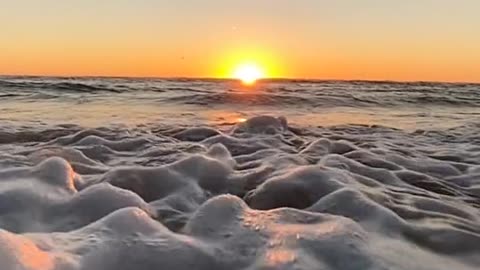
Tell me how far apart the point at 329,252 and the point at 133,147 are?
2696 millimetres

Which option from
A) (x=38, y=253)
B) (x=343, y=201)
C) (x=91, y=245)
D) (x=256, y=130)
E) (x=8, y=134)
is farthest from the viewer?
(x=256, y=130)

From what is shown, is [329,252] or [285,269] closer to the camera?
[285,269]

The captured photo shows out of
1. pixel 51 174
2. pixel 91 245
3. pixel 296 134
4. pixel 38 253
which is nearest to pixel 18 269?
pixel 38 253

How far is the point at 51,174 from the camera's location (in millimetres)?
2918

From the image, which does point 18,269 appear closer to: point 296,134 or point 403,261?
point 403,261

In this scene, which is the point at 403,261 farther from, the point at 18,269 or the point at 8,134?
the point at 8,134

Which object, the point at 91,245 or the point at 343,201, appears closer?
the point at 91,245

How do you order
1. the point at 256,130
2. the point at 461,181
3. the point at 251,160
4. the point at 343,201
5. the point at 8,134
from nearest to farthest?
the point at 343,201 → the point at 461,181 → the point at 251,160 → the point at 8,134 → the point at 256,130

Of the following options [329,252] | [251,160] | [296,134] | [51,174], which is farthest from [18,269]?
[296,134]

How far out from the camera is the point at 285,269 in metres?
1.80

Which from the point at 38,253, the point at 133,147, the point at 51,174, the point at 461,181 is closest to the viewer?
the point at 38,253

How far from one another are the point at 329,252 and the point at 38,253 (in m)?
0.94

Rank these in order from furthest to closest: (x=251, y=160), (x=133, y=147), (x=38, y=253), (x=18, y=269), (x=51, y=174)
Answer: (x=133, y=147)
(x=251, y=160)
(x=51, y=174)
(x=38, y=253)
(x=18, y=269)

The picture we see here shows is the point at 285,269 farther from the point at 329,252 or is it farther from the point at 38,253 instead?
the point at 38,253
